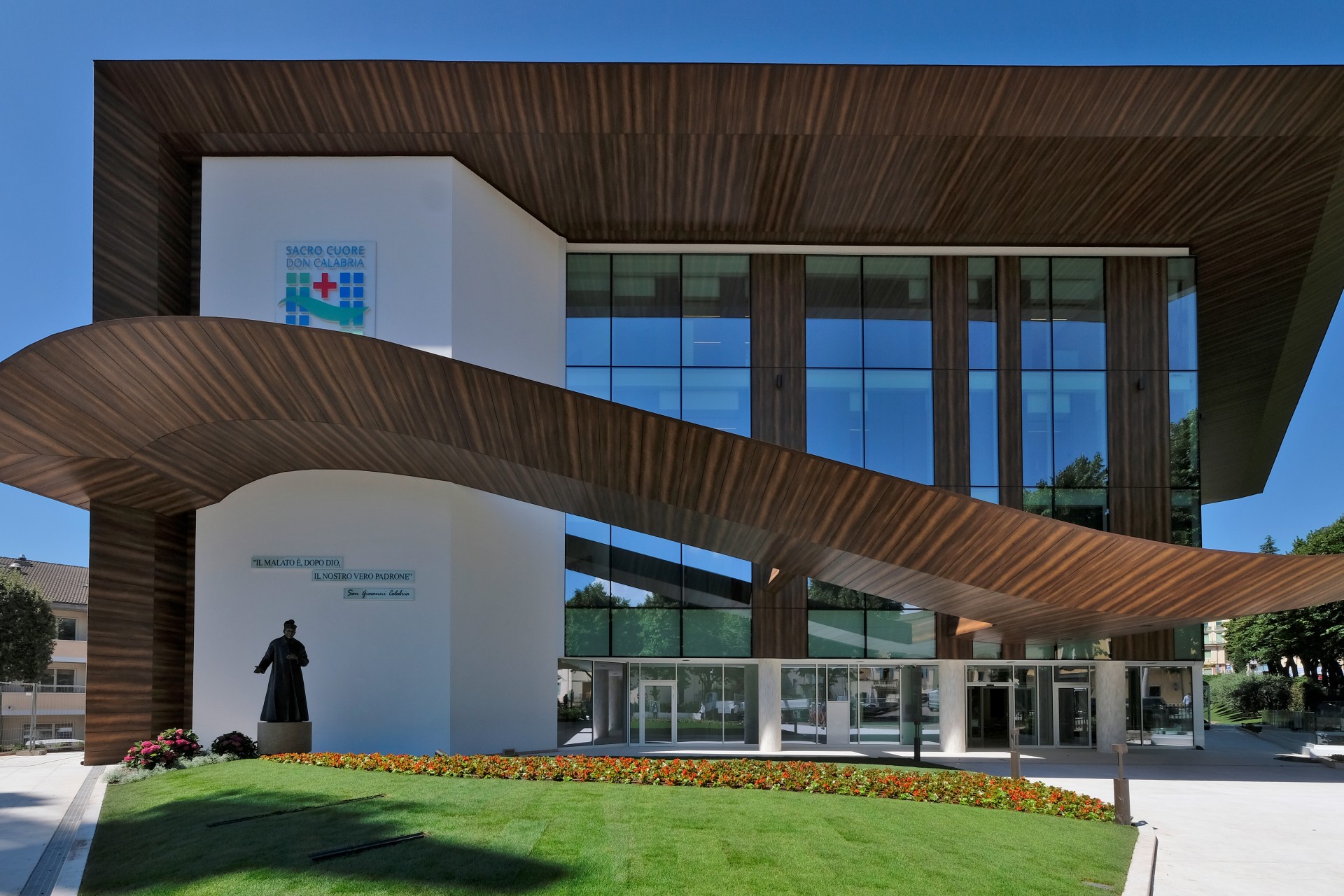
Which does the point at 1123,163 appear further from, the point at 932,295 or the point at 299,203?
the point at 299,203

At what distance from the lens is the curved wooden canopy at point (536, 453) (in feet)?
45.7

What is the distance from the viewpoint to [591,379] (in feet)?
79.1

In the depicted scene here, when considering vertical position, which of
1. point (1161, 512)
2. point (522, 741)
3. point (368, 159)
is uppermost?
point (368, 159)

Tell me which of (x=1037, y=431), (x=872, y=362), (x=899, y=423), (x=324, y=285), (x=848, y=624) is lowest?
(x=848, y=624)

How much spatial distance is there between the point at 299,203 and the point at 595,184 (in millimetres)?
5544

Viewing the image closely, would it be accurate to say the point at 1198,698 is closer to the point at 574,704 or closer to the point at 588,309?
the point at 574,704

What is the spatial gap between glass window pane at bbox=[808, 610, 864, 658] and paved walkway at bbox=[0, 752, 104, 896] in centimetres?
1381

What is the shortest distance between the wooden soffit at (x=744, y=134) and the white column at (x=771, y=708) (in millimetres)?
9872

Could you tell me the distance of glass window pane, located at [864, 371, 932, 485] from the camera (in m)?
24.2

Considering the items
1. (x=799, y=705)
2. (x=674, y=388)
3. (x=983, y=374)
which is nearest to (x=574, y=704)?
(x=799, y=705)

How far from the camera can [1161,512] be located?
24016 mm

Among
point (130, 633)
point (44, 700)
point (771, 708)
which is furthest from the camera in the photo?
point (44, 700)

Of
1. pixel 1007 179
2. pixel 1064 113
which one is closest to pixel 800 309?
pixel 1007 179

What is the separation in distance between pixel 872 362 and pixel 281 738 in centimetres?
1438
